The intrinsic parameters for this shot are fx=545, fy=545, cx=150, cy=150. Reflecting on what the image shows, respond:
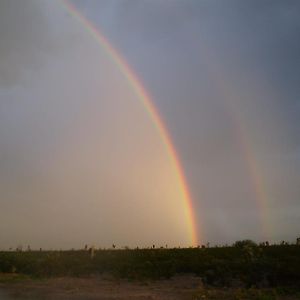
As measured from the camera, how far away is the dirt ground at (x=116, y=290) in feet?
87.8

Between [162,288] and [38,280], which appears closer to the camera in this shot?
[162,288]

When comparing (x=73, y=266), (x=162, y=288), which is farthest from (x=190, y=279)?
(x=73, y=266)

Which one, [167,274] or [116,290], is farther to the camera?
[167,274]

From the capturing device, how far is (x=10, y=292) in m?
28.5

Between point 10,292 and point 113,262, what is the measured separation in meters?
11.1

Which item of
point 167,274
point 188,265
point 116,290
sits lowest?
point 116,290

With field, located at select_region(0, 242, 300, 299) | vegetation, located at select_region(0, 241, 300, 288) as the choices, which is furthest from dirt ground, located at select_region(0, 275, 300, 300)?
vegetation, located at select_region(0, 241, 300, 288)

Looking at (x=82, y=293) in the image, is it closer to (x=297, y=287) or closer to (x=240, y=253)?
(x=297, y=287)

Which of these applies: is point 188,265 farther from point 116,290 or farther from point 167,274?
point 116,290

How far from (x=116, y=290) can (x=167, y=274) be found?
6.33 metres

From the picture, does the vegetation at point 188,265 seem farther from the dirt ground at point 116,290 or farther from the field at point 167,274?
the dirt ground at point 116,290

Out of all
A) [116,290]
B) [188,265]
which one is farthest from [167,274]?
[116,290]

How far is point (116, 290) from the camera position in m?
30.0

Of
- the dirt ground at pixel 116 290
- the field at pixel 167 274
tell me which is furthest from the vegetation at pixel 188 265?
the dirt ground at pixel 116 290
